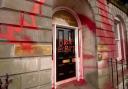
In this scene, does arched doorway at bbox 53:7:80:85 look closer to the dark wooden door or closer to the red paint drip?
the dark wooden door

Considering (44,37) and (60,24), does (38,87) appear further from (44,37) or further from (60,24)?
(60,24)

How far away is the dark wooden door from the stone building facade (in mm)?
86

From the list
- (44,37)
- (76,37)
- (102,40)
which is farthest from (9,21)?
(102,40)

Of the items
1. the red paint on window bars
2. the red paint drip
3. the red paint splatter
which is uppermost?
the red paint drip

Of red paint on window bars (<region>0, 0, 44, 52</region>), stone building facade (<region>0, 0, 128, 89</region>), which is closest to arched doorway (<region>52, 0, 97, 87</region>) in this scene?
stone building facade (<region>0, 0, 128, 89</region>)

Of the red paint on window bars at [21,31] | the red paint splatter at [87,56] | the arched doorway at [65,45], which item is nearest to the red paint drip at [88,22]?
the arched doorway at [65,45]

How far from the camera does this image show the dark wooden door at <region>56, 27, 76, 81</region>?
5.12 meters

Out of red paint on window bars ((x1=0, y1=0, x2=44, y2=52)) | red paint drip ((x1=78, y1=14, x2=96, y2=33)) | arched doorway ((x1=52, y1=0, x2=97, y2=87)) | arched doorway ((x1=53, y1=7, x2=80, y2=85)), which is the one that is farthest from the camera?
red paint drip ((x1=78, y1=14, x2=96, y2=33))

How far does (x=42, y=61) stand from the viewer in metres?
3.63

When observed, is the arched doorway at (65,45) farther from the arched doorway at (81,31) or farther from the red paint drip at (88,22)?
the red paint drip at (88,22)

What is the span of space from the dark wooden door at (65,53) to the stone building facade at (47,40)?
0.28ft

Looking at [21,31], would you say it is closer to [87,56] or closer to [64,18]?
[64,18]

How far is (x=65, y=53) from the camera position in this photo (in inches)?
213

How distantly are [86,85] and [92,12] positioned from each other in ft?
7.66
